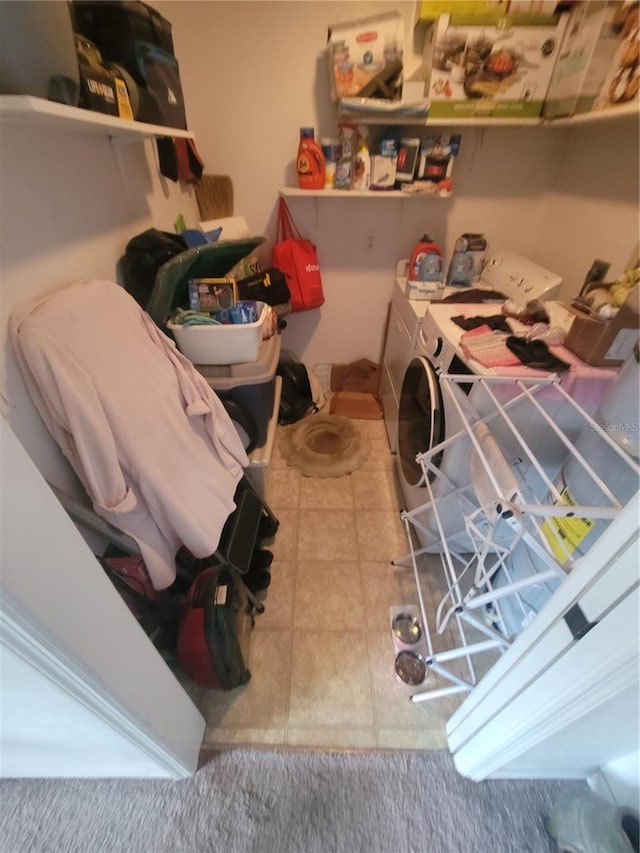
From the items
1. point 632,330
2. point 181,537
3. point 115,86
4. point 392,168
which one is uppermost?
point 115,86

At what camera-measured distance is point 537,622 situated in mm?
733

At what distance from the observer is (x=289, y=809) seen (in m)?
1.03

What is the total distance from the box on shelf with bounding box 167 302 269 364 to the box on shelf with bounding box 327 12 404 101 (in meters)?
1.10

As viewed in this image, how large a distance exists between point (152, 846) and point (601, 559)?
1.35m

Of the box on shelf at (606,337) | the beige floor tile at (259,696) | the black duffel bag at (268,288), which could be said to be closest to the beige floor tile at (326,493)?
the beige floor tile at (259,696)

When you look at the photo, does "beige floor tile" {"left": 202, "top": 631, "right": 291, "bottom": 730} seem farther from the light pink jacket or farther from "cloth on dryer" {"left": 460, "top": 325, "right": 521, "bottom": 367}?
"cloth on dryer" {"left": 460, "top": 325, "right": 521, "bottom": 367}

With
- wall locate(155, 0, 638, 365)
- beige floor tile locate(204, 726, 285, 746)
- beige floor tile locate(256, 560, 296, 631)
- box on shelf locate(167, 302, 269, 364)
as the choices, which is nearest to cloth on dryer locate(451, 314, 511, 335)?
wall locate(155, 0, 638, 365)

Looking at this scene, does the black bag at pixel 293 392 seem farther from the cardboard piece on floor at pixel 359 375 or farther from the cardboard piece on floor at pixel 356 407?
the cardboard piece on floor at pixel 359 375

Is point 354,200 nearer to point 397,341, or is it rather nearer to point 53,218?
point 397,341

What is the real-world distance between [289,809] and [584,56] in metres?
2.76

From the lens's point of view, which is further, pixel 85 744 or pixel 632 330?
pixel 632 330

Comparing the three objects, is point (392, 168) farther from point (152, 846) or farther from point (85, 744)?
point (152, 846)

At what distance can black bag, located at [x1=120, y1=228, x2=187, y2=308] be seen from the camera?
1257mm

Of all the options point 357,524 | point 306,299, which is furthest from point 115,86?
point 357,524
